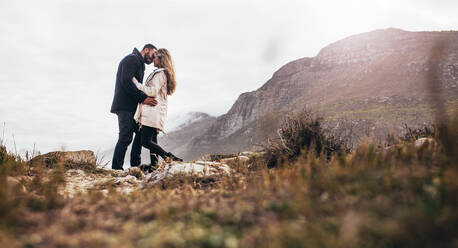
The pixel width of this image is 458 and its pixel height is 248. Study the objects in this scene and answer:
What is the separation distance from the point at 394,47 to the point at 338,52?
15052 millimetres

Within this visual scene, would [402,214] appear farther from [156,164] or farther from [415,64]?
[415,64]

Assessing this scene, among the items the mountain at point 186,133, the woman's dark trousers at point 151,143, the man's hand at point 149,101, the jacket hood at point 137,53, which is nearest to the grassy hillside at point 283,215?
the woman's dark trousers at point 151,143

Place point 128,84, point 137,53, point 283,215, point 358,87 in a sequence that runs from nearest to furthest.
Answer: point 283,215 < point 128,84 < point 137,53 < point 358,87

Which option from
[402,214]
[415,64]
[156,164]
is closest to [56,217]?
[402,214]

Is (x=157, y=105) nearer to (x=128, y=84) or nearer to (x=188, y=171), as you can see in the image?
(x=128, y=84)

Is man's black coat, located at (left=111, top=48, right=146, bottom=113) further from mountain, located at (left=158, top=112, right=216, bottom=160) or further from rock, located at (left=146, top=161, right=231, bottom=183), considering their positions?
mountain, located at (left=158, top=112, right=216, bottom=160)

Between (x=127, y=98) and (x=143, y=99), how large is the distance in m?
0.41

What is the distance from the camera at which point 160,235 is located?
4.55 ft

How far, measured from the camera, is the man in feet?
17.2

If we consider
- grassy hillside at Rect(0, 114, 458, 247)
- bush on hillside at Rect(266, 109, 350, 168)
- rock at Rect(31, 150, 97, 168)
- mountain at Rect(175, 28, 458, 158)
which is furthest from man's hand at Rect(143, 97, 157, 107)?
mountain at Rect(175, 28, 458, 158)

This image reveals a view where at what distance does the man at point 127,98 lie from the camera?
525 cm

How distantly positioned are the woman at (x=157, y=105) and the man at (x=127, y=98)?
129 mm

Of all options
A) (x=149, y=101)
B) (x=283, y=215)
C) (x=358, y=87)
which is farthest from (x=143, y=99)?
(x=358, y=87)

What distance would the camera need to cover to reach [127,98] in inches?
215
